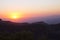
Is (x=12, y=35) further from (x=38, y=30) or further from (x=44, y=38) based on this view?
(x=38, y=30)

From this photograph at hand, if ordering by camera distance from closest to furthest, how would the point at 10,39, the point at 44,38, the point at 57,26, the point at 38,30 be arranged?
the point at 10,39
the point at 44,38
the point at 38,30
the point at 57,26

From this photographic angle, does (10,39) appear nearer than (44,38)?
Yes

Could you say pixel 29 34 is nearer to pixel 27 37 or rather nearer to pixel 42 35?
pixel 27 37

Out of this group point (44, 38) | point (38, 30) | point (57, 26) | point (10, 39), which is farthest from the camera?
point (57, 26)

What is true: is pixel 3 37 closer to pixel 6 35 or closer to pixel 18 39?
pixel 6 35

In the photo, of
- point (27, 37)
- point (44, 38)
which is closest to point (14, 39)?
point (27, 37)

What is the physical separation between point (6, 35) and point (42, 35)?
5.39 m

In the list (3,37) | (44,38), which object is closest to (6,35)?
(3,37)

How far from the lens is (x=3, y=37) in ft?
45.1

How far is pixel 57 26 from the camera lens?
34.2m

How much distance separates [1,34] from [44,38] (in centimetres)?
550

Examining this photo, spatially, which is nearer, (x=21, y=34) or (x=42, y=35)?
(x=21, y=34)

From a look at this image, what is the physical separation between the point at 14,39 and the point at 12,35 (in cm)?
42

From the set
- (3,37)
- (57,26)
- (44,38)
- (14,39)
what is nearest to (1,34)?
(3,37)
